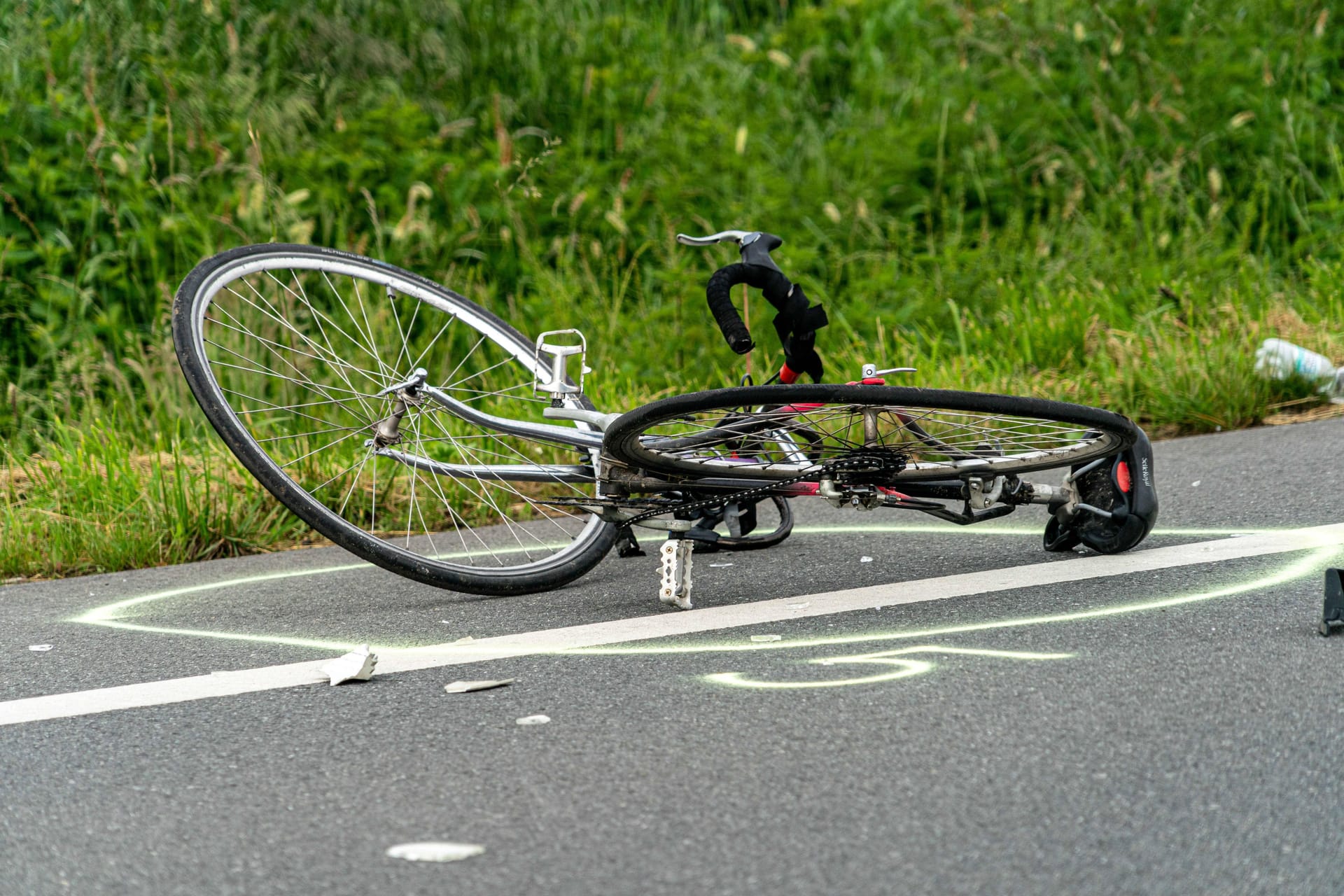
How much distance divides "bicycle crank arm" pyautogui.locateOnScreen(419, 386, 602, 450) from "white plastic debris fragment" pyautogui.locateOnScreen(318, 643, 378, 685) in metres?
0.77

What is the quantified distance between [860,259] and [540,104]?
2238mm

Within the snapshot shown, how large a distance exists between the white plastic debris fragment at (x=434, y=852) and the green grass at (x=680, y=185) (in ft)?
9.31

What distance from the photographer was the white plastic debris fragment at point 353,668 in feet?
8.07

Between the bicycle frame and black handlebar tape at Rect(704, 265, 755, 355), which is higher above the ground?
black handlebar tape at Rect(704, 265, 755, 355)

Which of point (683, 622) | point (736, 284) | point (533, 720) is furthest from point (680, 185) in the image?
point (533, 720)

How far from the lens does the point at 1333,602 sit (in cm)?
240

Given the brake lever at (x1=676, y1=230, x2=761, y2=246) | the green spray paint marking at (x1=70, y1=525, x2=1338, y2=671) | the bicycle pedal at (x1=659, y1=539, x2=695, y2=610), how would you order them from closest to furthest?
the green spray paint marking at (x1=70, y1=525, x2=1338, y2=671) → the bicycle pedal at (x1=659, y1=539, x2=695, y2=610) → the brake lever at (x1=676, y1=230, x2=761, y2=246)

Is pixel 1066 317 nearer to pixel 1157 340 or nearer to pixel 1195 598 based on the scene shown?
pixel 1157 340

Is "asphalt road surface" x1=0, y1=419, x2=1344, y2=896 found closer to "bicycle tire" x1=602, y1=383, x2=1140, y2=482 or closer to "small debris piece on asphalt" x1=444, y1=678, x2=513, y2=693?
"small debris piece on asphalt" x1=444, y1=678, x2=513, y2=693

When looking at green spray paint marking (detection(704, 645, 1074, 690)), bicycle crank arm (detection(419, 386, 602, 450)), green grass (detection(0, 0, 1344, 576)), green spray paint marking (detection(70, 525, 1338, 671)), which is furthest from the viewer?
green grass (detection(0, 0, 1344, 576))

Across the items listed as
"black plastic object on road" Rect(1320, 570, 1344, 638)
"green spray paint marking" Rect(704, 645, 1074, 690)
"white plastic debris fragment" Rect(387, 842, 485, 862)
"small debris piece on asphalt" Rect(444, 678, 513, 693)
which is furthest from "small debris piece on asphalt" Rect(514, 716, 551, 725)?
"black plastic object on road" Rect(1320, 570, 1344, 638)

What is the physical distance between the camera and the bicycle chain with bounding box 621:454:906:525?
2.68 m

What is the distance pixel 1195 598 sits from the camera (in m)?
2.71

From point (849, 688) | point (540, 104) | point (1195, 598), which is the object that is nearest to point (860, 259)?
point (540, 104)
